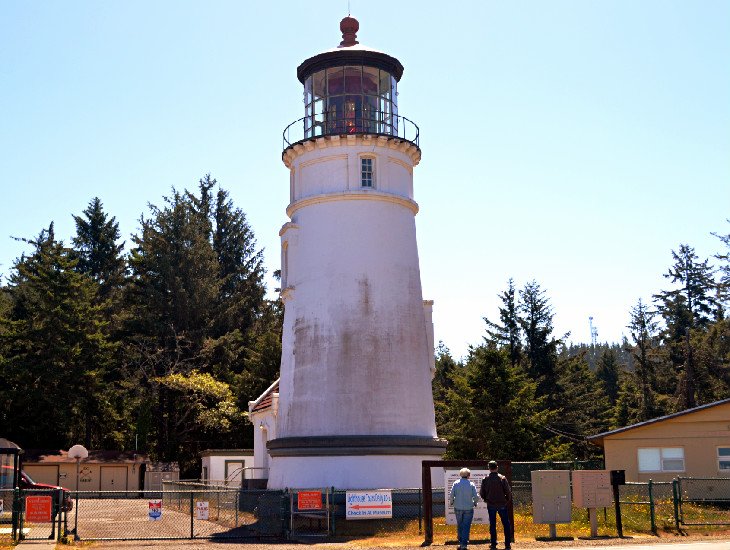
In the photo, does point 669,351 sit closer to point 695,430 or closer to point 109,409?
point 695,430

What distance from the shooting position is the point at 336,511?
21.8 m

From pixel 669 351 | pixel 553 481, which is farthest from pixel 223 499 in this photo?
pixel 669 351

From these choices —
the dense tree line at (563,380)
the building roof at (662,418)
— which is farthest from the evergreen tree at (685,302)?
the building roof at (662,418)

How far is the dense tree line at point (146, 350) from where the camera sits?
170 ft

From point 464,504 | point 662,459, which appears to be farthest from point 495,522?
point 662,459

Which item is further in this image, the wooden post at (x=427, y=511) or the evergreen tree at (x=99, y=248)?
the evergreen tree at (x=99, y=248)

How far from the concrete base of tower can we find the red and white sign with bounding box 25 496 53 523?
7464 mm

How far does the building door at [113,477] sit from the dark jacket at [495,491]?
36.9 meters

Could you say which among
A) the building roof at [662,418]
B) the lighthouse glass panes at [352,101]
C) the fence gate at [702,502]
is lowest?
the fence gate at [702,502]

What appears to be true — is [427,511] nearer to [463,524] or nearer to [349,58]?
[463,524]

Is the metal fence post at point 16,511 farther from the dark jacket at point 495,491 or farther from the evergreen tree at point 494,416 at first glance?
the evergreen tree at point 494,416

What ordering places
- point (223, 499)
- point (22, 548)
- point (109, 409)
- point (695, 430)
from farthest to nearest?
1. point (109, 409)
2. point (695, 430)
3. point (223, 499)
4. point (22, 548)

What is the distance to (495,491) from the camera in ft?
53.4

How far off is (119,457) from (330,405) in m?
29.1
